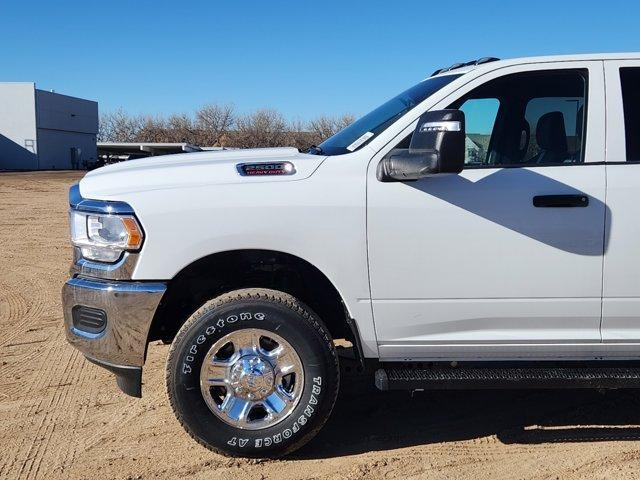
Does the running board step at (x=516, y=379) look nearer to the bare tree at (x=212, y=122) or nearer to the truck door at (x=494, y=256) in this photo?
the truck door at (x=494, y=256)

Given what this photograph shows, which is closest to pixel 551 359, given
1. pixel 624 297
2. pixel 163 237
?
pixel 624 297

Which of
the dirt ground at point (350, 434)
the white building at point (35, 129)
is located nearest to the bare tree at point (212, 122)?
the white building at point (35, 129)

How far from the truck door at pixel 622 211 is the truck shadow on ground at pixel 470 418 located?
78 centimetres

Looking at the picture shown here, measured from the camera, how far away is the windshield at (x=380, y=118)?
12.3 ft

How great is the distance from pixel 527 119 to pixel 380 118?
88 centimetres

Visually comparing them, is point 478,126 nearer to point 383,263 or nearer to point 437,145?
point 437,145

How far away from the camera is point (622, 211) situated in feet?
11.3

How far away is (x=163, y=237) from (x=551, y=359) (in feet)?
7.27

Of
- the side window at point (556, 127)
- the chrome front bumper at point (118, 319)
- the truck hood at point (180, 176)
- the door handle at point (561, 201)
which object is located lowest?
the chrome front bumper at point (118, 319)

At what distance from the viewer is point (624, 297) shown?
348 centimetres

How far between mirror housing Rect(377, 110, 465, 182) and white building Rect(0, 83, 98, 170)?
6132 centimetres

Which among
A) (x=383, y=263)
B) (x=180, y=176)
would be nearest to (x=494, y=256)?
(x=383, y=263)

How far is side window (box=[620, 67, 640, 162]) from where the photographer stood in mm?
3551

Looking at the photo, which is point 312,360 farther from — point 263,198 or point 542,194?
point 542,194
